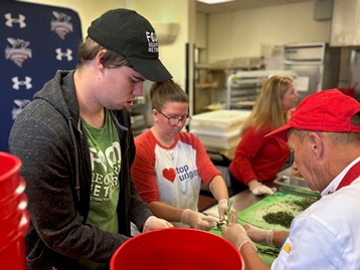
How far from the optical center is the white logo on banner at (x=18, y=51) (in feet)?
7.47

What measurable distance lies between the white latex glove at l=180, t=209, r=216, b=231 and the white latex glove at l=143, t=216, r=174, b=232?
224mm

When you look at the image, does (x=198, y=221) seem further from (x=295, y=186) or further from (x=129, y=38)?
(x=295, y=186)

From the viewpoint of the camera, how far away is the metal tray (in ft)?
6.51

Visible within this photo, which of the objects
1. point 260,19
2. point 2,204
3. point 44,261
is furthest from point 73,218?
point 260,19

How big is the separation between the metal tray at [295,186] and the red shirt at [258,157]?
0.40ft

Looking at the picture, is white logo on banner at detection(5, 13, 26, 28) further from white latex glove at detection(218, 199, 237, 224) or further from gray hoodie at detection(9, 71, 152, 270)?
white latex glove at detection(218, 199, 237, 224)

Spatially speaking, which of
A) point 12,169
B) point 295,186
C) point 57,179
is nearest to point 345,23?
point 295,186

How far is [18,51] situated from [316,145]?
2.24 metres

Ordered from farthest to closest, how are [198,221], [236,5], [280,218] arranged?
[236,5] → [280,218] → [198,221]

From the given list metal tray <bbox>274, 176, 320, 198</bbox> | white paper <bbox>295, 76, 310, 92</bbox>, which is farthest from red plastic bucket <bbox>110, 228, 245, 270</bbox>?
white paper <bbox>295, 76, 310, 92</bbox>

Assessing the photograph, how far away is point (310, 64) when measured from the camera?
4.75 meters

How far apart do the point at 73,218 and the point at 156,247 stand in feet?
1.01

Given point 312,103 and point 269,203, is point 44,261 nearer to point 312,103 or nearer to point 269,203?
point 312,103

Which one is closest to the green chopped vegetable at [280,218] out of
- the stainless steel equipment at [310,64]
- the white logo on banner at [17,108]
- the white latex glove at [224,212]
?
the white latex glove at [224,212]
